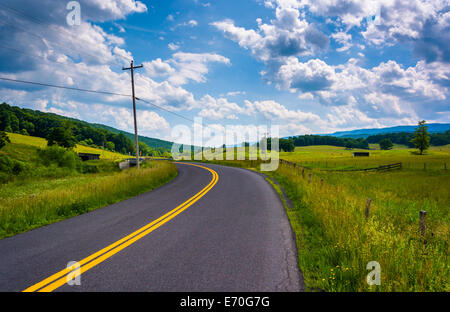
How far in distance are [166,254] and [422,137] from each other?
352ft

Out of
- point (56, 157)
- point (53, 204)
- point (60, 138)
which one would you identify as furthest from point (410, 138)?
point (53, 204)

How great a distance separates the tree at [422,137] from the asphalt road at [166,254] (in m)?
102

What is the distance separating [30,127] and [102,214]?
134866mm

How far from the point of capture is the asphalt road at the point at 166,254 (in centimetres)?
326

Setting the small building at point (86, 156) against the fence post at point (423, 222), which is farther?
the small building at point (86, 156)

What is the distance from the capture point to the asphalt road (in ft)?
10.7

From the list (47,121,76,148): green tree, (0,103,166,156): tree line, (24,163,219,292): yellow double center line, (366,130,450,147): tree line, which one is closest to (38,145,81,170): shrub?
(0,103,166,156): tree line

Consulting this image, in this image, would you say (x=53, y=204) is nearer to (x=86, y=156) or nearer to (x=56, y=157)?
(x=56, y=157)

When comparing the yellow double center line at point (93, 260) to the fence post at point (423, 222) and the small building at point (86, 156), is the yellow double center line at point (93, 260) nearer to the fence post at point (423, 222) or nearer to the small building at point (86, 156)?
the fence post at point (423, 222)

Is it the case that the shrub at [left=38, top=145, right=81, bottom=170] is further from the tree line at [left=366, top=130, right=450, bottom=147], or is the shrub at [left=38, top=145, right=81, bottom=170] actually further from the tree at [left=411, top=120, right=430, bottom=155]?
the tree line at [left=366, top=130, right=450, bottom=147]

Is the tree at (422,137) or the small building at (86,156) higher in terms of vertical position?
the tree at (422,137)

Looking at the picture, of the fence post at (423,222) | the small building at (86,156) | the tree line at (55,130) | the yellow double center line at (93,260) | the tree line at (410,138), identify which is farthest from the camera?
the tree line at (410,138)

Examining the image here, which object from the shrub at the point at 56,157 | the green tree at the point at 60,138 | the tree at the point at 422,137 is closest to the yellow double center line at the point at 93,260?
the shrub at the point at 56,157
